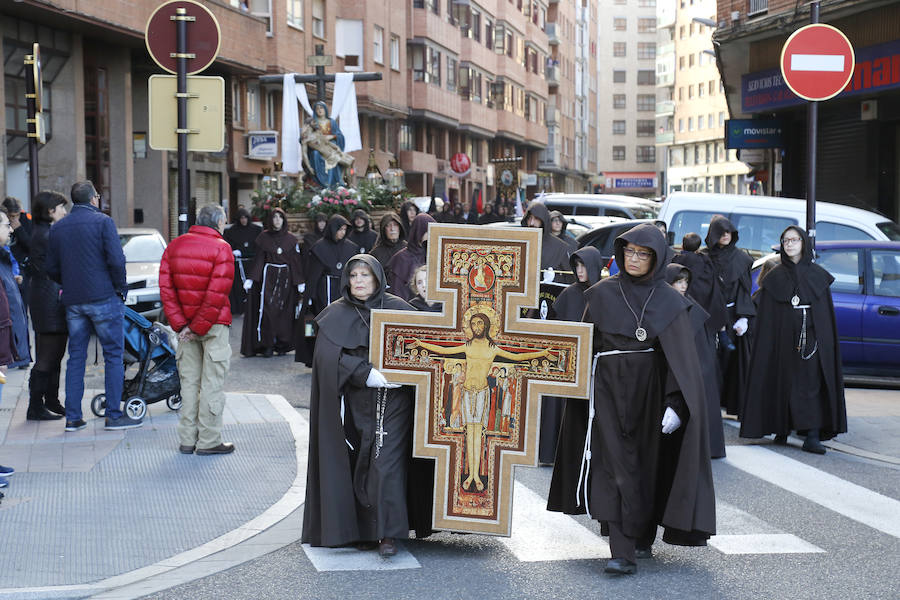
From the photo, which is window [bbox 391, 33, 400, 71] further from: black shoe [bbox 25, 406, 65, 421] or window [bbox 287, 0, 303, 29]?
→ black shoe [bbox 25, 406, 65, 421]

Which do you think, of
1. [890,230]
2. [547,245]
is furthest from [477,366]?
[890,230]

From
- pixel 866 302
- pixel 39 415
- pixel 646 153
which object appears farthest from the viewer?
pixel 646 153

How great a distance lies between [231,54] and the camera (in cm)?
3108

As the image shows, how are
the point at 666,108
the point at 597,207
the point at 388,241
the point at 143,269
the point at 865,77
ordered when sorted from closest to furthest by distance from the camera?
1. the point at 388,241
2. the point at 143,269
3. the point at 865,77
4. the point at 597,207
5. the point at 666,108

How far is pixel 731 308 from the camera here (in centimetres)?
1201

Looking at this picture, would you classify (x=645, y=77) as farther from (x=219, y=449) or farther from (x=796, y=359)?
(x=219, y=449)

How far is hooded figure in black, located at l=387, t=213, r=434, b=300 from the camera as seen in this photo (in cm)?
1352

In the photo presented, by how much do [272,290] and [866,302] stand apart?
7233mm

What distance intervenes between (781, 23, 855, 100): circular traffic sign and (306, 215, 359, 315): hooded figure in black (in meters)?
5.76

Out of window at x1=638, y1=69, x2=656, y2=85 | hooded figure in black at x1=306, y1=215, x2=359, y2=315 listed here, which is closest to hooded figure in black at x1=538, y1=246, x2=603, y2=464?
hooded figure in black at x1=306, y1=215, x2=359, y2=315

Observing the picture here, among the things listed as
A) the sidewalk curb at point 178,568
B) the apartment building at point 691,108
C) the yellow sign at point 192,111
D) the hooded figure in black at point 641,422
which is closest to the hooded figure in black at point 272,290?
the yellow sign at point 192,111

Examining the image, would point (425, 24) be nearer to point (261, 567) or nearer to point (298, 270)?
point (298, 270)

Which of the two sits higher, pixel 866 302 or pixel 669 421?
pixel 866 302

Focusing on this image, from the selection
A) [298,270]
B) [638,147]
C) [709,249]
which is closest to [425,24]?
[298,270]
